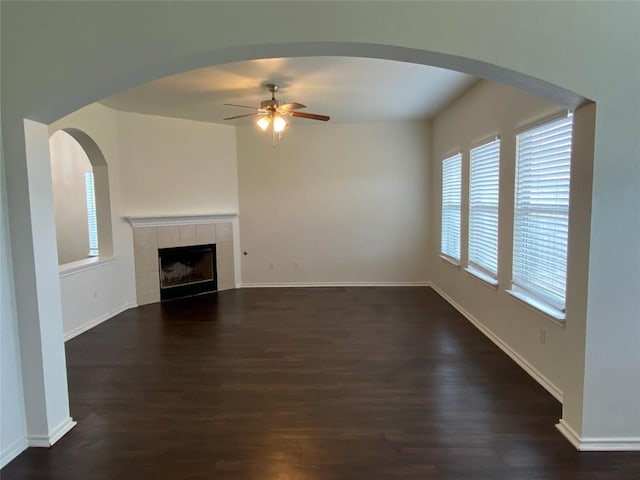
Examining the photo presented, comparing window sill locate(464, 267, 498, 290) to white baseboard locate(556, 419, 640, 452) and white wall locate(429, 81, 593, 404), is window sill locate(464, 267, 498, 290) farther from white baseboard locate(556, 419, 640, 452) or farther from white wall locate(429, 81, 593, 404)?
white baseboard locate(556, 419, 640, 452)

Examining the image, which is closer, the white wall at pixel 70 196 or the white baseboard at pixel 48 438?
the white baseboard at pixel 48 438

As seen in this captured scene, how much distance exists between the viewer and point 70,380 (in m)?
3.24

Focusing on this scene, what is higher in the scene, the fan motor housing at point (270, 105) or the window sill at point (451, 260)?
the fan motor housing at point (270, 105)

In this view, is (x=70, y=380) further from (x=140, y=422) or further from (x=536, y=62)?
(x=536, y=62)

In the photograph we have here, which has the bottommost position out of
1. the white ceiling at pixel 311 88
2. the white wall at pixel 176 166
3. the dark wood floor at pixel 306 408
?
the dark wood floor at pixel 306 408

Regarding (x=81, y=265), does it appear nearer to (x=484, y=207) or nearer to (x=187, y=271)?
(x=187, y=271)

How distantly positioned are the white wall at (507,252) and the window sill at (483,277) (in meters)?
0.05

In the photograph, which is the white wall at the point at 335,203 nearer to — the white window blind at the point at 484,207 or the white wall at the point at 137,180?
the white wall at the point at 137,180

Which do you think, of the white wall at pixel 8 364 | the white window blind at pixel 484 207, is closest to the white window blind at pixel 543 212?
the white window blind at pixel 484 207

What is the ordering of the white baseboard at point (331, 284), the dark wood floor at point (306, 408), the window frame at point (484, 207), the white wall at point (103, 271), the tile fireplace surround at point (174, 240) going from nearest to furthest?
1. the dark wood floor at point (306, 408)
2. the window frame at point (484, 207)
3. the white wall at point (103, 271)
4. the tile fireplace surround at point (174, 240)
5. the white baseboard at point (331, 284)

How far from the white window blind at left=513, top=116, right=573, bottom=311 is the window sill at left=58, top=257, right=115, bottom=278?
15.5 ft

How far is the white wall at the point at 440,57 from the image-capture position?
6.53ft

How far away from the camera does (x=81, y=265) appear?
4.59 metres

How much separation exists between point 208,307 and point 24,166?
11.9 feet
